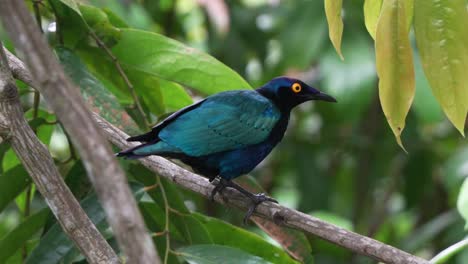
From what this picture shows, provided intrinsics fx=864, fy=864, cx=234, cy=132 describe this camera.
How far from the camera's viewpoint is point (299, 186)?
19.6 feet

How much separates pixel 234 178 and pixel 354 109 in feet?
5.36

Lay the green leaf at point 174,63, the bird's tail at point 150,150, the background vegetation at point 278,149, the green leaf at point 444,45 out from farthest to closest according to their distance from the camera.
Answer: the green leaf at point 174,63
the background vegetation at point 278,149
the bird's tail at point 150,150
the green leaf at point 444,45

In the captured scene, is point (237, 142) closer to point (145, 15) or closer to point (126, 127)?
point (126, 127)

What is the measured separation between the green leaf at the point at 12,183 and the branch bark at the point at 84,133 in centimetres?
172

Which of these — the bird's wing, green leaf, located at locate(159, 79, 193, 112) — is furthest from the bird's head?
green leaf, located at locate(159, 79, 193, 112)

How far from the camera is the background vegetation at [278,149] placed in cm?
302

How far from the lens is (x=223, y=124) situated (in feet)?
11.0

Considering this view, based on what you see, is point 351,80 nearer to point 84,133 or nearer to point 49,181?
point 49,181

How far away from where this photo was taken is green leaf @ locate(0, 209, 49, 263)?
114 inches

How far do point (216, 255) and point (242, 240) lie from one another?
14.8 inches

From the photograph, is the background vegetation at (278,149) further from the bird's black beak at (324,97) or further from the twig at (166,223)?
the bird's black beak at (324,97)

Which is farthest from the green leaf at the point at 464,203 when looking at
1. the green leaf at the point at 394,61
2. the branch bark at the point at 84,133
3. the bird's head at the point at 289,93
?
the branch bark at the point at 84,133

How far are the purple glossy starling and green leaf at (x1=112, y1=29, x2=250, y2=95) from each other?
106mm

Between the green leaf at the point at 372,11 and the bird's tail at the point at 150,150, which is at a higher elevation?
the green leaf at the point at 372,11
